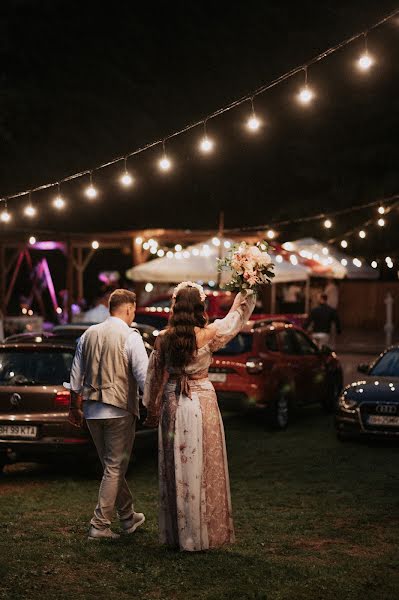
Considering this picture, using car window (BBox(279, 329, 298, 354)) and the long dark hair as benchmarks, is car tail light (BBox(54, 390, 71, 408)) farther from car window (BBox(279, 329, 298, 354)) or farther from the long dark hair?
car window (BBox(279, 329, 298, 354))

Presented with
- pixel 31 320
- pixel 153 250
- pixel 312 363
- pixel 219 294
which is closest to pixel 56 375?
pixel 312 363

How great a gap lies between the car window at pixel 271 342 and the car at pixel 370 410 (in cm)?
182

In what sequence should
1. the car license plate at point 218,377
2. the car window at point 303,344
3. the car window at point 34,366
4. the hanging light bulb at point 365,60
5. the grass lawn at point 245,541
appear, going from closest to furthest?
the grass lawn at point 245,541, the car window at point 34,366, the hanging light bulb at point 365,60, the car license plate at point 218,377, the car window at point 303,344

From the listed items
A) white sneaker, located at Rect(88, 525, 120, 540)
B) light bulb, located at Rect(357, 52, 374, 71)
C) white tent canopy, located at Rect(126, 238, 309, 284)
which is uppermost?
light bulb, located at Rect(357, 52, 374, 71)

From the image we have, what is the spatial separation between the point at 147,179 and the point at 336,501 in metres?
30.6

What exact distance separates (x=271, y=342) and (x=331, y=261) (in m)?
13.8

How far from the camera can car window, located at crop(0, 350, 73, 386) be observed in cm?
1069

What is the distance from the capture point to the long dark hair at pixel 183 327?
708 cm

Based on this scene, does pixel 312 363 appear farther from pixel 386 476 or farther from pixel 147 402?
pixel 147 402

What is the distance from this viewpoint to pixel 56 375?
10.7 m

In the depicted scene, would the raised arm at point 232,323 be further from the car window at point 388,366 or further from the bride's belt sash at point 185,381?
the car window at point 388,366

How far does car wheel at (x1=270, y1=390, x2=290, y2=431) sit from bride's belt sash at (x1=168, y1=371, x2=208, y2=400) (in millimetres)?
7664

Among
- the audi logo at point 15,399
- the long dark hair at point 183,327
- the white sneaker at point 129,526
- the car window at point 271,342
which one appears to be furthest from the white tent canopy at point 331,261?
the long dark hair at point 183,327

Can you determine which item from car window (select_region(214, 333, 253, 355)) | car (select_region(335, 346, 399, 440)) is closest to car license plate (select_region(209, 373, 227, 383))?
car window (select_region(214, 333, 253, 355))
